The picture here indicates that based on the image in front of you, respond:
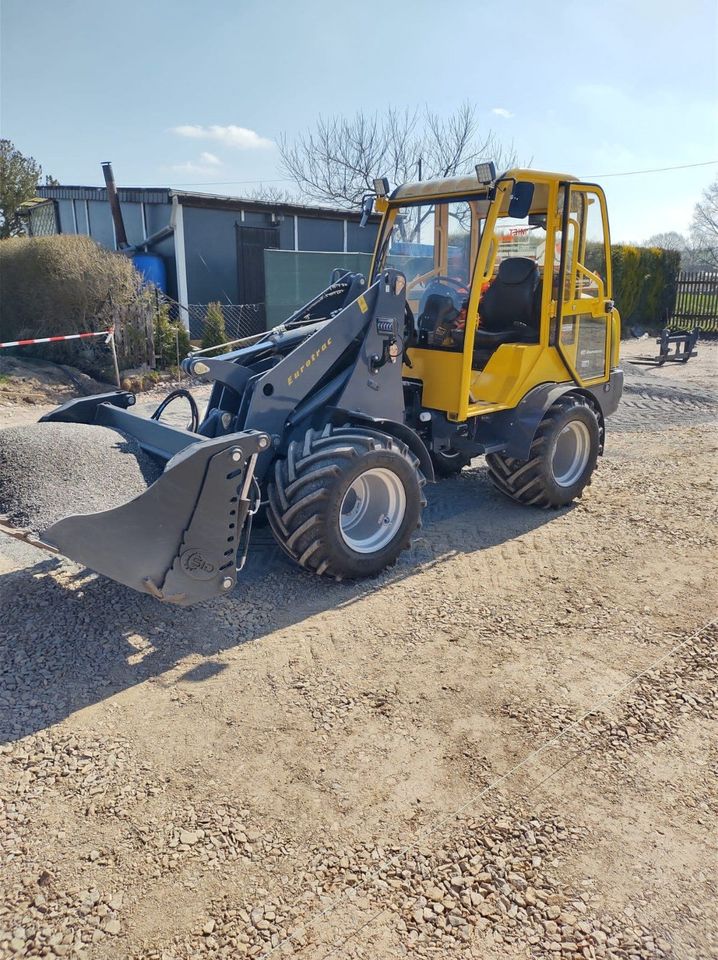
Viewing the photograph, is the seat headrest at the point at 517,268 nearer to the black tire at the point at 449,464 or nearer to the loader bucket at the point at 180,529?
the black tire at the point at 449,464

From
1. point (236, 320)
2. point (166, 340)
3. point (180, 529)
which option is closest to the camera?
point (180, 529)

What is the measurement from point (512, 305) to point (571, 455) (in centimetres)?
141

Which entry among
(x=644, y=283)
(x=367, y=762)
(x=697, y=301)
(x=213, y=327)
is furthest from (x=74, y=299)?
(x=697, y=301)

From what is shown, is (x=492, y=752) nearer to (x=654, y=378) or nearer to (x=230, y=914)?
(x=230, y=914)

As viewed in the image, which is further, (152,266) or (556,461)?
(152,266)

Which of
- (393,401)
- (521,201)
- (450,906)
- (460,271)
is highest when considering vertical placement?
(521,201)

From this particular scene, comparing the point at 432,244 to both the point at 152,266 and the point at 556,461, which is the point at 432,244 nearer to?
the point at 556,461

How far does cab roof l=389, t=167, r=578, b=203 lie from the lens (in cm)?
543

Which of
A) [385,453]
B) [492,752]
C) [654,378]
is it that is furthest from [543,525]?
[654,378]

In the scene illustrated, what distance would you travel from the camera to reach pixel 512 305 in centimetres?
605

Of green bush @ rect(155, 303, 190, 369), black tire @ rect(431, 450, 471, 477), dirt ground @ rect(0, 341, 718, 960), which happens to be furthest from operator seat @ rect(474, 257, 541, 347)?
green bush @ rect(155, 303, 190, 369)

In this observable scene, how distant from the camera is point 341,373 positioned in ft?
16.6

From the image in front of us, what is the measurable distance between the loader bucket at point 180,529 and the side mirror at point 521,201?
7.96ft

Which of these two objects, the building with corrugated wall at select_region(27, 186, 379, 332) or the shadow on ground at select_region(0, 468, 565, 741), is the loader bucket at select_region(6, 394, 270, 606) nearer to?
the shadow on ground at select_region(0, 468, 565, 741)
